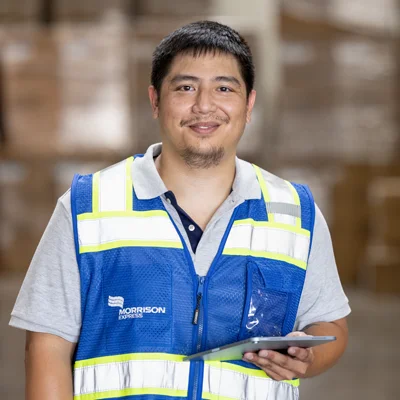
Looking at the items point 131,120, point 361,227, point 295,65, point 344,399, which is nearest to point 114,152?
point 131,120

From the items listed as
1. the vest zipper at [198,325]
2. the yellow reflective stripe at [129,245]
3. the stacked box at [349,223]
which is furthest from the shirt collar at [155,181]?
the stacked box at [349,223]

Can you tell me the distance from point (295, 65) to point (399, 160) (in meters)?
1.28

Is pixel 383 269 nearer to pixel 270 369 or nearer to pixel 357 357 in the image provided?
pixel 357 357

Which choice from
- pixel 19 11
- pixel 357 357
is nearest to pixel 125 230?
pixel 357 357

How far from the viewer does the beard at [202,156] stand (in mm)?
1956

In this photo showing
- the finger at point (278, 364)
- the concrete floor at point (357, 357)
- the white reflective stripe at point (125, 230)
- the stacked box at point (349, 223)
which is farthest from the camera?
the stacked box at point (349, 223)

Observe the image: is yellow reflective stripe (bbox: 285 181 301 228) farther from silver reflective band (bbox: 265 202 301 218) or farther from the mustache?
the mustache

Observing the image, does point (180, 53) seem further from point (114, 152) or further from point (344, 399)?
point (114, 152)

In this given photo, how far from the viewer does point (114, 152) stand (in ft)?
23.1

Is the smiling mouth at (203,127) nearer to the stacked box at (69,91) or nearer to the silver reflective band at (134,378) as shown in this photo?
the silver reflective band at (134,378)

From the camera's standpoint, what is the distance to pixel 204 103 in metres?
1.93

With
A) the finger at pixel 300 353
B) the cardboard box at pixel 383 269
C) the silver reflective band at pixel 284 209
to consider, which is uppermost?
the silver reflective band at pixel 284 209

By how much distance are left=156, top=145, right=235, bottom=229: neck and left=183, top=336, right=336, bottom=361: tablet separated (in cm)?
34

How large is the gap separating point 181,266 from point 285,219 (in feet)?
1.04
